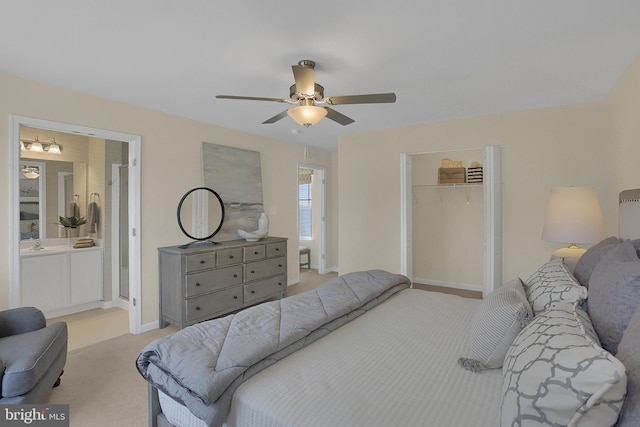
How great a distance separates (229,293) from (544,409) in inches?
130

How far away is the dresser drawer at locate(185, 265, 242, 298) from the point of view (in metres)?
3.30

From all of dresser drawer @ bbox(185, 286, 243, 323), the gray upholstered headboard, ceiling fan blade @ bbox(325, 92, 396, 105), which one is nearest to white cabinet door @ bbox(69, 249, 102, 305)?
dresser drawer @ bbox(185, 286, 243, 323)

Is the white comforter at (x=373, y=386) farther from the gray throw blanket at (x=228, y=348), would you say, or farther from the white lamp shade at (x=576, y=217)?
the white lamp shade at (x=576, y=217)

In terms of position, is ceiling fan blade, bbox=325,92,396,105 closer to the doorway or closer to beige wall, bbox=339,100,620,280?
beige wall, bbox=339,100,620,280

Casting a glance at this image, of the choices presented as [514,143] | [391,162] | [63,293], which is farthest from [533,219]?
[63,293]

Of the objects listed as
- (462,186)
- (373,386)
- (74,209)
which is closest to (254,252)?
(74,209)

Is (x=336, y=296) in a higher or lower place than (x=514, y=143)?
lower

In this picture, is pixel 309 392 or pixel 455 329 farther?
pixel 455 329

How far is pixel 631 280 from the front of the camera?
109cm

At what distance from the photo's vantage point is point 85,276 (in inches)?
161

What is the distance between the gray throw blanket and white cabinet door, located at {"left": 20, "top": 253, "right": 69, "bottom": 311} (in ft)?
10.7

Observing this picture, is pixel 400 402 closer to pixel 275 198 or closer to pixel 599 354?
pixel 599 354

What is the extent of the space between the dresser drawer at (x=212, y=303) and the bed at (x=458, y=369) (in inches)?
72.8

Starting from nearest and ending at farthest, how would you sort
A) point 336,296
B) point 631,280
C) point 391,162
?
point 631,280, point 336,296, point 391,162
